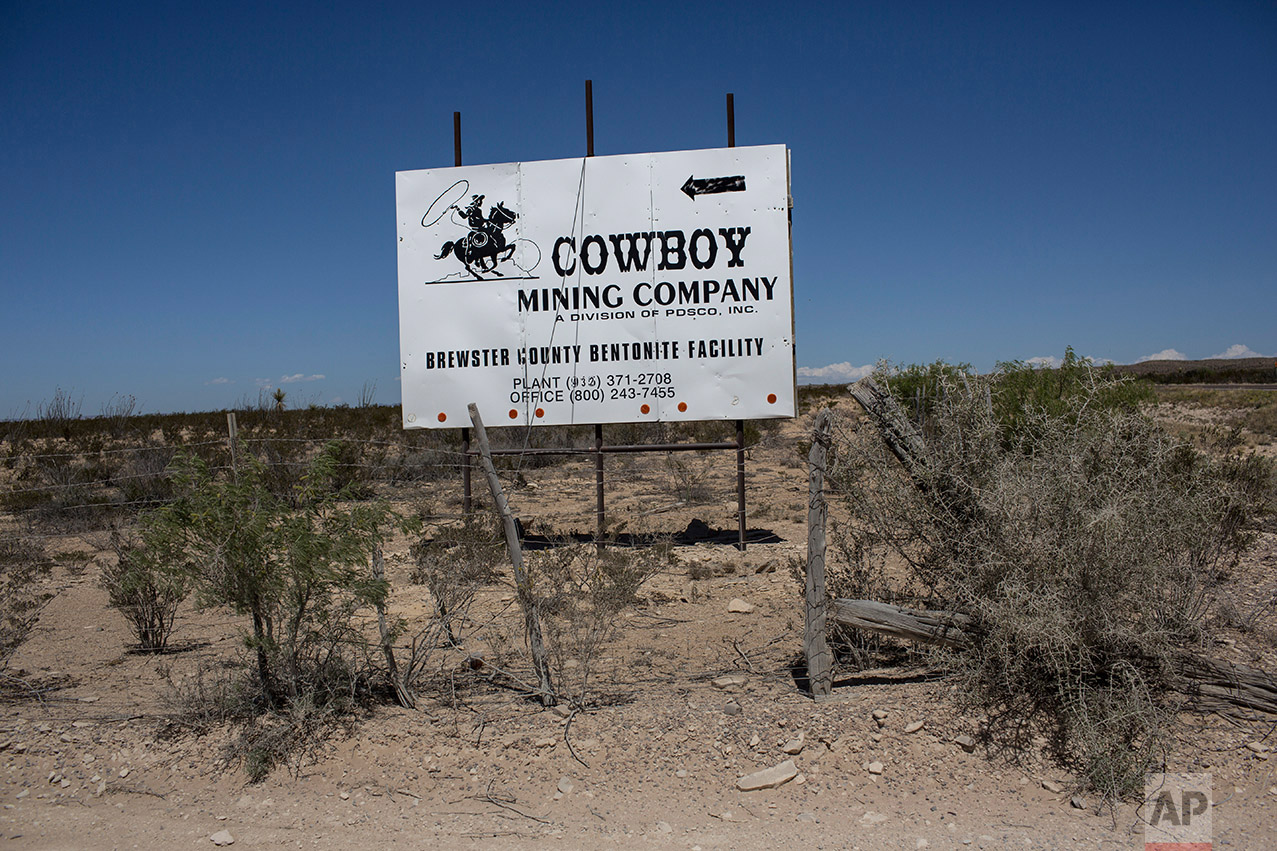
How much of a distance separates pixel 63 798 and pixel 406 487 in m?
8.44

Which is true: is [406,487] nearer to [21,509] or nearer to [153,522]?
[21,509]

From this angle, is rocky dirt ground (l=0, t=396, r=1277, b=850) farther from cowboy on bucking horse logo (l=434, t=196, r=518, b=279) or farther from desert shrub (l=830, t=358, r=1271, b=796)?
cowboy on bucking horse logo (l=434, t=196, r=518, b=279)

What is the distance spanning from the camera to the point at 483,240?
897 cm

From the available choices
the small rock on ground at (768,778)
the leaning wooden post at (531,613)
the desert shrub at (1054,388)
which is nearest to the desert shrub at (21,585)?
the leaning wooden post at (531,613)

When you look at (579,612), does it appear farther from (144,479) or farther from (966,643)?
(144,479)

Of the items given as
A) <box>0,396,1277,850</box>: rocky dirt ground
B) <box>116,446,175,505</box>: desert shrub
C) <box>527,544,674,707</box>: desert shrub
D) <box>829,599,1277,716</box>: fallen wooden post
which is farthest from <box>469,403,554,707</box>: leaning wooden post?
<box>116,446,175,505</box>: desert shrub

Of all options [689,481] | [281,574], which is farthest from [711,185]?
[281,574]

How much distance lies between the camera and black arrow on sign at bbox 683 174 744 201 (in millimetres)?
8602

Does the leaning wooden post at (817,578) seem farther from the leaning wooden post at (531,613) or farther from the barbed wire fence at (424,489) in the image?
the barbed wire fence at (424,489)

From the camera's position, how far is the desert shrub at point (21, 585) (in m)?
5.63

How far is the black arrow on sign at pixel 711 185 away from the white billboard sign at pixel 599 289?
1 cm

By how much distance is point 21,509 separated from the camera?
35.0 feet

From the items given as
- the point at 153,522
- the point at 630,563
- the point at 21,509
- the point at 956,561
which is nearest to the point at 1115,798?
the point at 956,561

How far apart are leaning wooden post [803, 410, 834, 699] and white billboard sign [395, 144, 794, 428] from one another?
3936 millimetres
